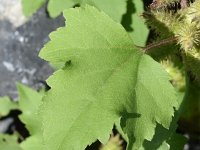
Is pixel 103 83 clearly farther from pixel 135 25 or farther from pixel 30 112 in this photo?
pixel 30 112

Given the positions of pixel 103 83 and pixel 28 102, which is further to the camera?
pixel 28 102

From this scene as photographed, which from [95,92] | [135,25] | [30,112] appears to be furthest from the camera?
[30,112]

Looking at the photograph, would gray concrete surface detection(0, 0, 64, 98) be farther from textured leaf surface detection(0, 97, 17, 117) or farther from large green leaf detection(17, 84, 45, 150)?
large green leaf detection(17, 84, 45, 150)

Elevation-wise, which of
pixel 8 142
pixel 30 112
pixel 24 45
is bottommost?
pixel 8 142

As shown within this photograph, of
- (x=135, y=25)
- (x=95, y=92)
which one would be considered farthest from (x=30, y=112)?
(x=95, y=92)

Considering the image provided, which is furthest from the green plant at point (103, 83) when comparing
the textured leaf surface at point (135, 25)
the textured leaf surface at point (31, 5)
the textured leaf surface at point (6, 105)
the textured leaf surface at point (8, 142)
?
the textured leaf surface at point (6, 105)

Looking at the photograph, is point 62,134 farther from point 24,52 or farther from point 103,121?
point 24,52

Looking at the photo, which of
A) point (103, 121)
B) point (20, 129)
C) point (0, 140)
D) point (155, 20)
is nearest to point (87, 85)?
point (103, 121)
